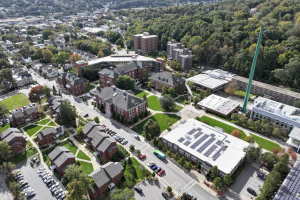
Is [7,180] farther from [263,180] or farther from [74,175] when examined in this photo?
[263,180]

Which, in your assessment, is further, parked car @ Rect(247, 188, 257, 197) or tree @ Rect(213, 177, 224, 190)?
parked car @ Rect(247, 188, 257, 197)

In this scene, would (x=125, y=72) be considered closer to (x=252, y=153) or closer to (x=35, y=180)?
(x=35, y=180)

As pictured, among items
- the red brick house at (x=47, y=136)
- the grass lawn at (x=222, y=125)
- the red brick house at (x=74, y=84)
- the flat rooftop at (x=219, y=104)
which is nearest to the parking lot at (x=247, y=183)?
the grass lawn at (x=222, y=125)

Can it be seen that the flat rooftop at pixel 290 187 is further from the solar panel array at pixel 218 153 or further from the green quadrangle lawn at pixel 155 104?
the green quadrangle lawn at pixel 155 104

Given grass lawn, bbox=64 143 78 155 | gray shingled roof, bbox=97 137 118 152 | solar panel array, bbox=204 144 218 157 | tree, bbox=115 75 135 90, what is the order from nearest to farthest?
solar panel array, bbox=204 144 218 157 < gray shingled roof, bbox=97 137 118 152 < grass lawn, bbox=64 143 78 155 < tree, bbox=115 75 135 90

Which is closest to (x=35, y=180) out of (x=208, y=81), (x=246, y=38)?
(x=208, y=81)

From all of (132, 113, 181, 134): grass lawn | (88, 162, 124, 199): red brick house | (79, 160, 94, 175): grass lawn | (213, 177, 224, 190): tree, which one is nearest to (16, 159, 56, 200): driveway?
(79, 160, 94, 175): grass lawn

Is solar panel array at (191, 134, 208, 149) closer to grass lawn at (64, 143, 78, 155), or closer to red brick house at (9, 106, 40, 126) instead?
grass lawn at (64, 143, 78, 155)
